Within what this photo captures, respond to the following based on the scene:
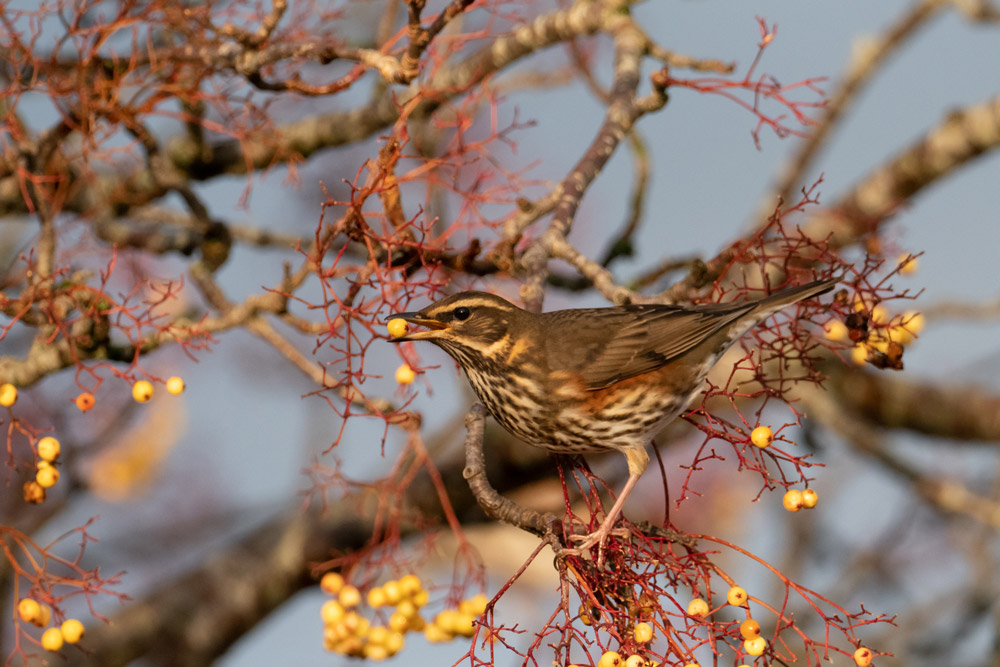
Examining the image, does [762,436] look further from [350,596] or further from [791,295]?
[350,596]

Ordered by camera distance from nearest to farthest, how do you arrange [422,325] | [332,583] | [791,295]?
1. [791,295]
2. [422,325]
3. [332,583]

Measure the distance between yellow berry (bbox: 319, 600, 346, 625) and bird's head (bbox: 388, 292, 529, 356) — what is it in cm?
129

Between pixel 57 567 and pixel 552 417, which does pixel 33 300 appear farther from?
pixel 552 417

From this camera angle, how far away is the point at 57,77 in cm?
444

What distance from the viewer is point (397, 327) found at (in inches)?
144

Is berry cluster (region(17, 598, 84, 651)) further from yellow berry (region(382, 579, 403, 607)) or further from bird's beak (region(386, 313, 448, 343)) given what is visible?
bird's beak (region(386, 313, 448, 343))

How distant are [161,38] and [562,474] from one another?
3.81 metres

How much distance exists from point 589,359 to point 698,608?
122 centimetres

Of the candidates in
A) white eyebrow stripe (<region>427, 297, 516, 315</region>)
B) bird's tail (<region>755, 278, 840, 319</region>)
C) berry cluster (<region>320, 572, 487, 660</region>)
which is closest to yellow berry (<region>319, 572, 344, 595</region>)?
berry cluster (<region>320, 572, 487, 660</region>)

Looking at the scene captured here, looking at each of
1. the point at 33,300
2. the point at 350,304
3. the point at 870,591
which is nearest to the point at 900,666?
the point at 870,591

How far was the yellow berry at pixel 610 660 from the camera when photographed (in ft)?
9.47

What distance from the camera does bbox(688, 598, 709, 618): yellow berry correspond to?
122 inches

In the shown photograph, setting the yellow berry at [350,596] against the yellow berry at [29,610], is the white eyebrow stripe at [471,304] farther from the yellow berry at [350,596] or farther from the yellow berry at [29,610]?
the yellow berry at [29,610]

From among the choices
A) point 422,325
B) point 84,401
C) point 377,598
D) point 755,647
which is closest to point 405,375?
point 422,325
